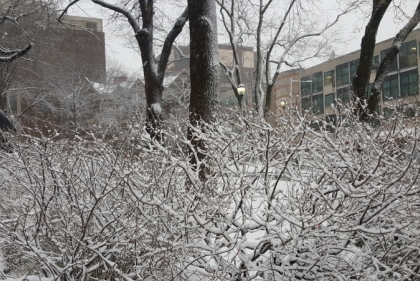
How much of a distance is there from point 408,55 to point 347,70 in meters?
7.11

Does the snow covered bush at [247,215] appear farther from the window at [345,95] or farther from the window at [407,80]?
the window at [407,80]

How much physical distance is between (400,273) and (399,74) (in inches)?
1712

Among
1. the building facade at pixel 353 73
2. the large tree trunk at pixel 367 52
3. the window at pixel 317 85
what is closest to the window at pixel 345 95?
the large tree trunk at pixel 367 52

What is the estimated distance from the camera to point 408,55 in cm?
4272

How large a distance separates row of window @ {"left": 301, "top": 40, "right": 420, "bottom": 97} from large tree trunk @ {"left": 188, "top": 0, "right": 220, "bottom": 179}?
1320 inches

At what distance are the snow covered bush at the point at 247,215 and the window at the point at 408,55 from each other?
135 ft

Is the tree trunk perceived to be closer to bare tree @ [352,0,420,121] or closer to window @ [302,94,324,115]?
bare tree @ [352,0,420,121]

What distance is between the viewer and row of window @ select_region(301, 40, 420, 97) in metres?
42.2

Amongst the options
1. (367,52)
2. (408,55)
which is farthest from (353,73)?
(367,52)

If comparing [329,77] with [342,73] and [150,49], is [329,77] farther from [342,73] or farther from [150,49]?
[150,49]

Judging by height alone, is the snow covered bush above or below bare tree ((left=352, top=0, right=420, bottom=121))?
below

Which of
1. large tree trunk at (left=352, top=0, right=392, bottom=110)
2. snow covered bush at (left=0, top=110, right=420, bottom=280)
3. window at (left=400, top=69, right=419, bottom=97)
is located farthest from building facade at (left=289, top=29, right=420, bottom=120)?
snow covered bush at (left=0, top=110, right=420, bottom=280)

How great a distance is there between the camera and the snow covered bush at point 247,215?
3816mm

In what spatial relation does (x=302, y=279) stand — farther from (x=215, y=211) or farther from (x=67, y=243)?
(x=67, y=243)
